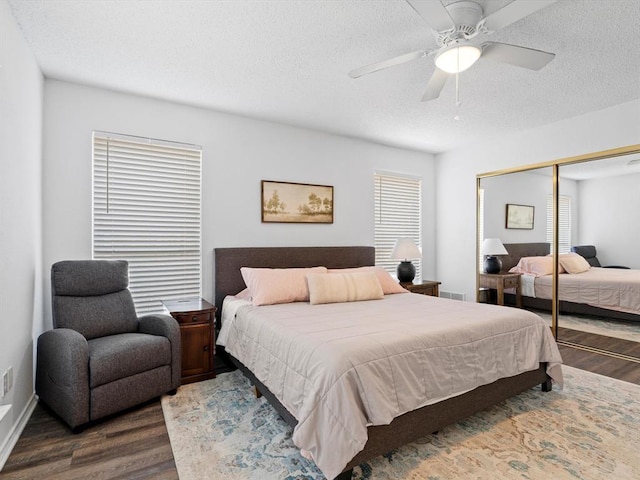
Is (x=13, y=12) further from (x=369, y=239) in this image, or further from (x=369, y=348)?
(x=369, y=239)

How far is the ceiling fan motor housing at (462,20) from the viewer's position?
1.99m

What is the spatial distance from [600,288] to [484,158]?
2198 millimetres

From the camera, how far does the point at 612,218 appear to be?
12.6ft

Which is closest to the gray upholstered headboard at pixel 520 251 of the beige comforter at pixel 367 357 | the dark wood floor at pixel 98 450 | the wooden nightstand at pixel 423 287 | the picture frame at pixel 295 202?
the wooden nightstand at pixel 423 287

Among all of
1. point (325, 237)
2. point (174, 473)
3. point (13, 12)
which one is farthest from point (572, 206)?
point (13, 12)

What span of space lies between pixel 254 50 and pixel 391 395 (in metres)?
2.57

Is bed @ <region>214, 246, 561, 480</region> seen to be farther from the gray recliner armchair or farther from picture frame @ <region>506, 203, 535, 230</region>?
picture frame @ <region>506, 203, 535, 230</region>

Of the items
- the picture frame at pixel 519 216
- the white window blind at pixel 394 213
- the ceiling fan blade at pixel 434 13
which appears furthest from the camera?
the white window blind at pixel 394 213

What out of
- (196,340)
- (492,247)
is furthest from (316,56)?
(492,247)

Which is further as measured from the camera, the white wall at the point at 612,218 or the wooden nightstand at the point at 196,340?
the white wall at the point at 612,218

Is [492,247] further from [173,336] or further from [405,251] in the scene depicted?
[173,336]

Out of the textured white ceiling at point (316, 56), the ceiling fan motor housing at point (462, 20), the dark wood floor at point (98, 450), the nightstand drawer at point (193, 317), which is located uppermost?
the textured white ceiling at point (316, 56)

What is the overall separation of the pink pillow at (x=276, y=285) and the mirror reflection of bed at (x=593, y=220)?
3027mm

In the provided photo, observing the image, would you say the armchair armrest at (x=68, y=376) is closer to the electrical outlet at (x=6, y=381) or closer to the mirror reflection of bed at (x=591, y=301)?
the electrical outlet at (x=6, y=381)
